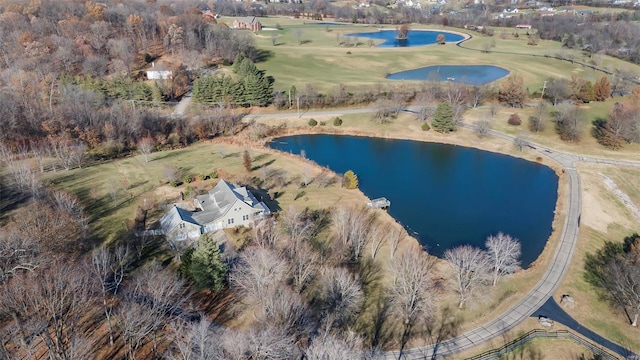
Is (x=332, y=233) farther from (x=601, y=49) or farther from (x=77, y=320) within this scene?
(x=601, y=49)

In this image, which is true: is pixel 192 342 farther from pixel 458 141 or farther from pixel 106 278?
pixel 458 141

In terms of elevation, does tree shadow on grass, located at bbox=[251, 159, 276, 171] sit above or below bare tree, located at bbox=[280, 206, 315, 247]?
below

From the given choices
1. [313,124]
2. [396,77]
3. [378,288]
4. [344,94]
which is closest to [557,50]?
[396,77]

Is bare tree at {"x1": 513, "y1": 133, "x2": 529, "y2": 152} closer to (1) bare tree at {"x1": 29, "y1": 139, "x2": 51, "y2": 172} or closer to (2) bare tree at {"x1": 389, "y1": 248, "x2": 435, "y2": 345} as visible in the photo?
(2) bare tree at {"x1": 389, "y1": 248, "x2": 435, "y2": 345}

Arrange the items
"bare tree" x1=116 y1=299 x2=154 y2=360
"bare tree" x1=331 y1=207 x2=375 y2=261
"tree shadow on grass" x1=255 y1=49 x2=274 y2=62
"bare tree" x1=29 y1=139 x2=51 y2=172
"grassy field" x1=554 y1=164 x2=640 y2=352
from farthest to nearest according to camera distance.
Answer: "tree shadow on grass" x1=255 y1=49 x2=274 y2=62 < "bare tree" x1=29 y1=139 x2=51 y2=172 < "bare tree" x1=331 y1=207 x2=375 y2=261 < "grassy field" x1=554 y1=164 x2=640 y2=352 < "bare tree" x1=116 y1=299 x2=154 y2=360

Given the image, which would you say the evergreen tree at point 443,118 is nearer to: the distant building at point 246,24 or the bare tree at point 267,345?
the bare tree at point 267,345

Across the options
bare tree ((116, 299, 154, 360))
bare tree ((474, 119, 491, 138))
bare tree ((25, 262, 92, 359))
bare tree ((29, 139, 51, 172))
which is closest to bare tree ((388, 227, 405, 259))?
bare tree ((116, 299, 154, 360))

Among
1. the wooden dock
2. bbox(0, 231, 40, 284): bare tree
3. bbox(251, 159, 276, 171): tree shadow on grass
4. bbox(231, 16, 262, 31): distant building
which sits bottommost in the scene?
the wooden dock
